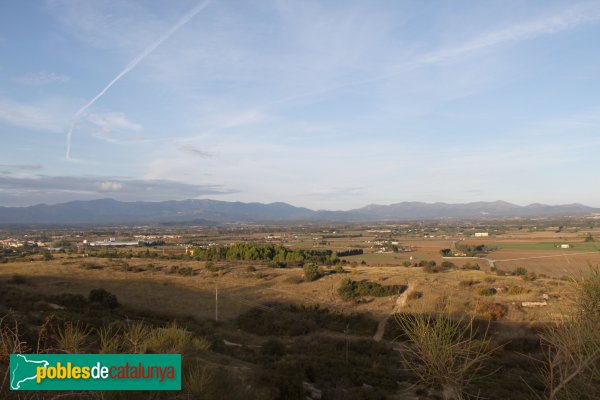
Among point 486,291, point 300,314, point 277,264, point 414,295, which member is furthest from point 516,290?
point 277,264

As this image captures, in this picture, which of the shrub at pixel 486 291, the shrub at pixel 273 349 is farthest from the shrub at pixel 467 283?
the shrub at pixel 273 349

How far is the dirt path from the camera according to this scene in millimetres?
26675

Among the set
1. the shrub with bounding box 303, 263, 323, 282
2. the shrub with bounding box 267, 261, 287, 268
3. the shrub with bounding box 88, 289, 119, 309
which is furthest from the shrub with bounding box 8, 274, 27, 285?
the shrub with bounding box 267, 261, 287, 268

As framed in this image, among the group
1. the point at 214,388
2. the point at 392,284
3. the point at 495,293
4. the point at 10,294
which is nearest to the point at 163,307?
the point at 10,294

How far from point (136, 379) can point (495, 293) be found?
113ft

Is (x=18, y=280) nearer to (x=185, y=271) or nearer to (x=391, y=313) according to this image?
(x=185, y=271)

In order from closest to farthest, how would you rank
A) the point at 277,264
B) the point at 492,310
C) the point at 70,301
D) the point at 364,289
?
1. the point at 70,301
2. the point at 492,310
3. the point at 364,289
4. the point at 277,264

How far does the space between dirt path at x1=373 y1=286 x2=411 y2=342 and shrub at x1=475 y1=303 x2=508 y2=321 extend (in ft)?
18.7

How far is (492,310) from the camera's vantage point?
29.5 m

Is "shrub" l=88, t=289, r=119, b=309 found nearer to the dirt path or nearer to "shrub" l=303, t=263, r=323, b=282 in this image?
the dirt path

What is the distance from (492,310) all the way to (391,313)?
23.1 ft

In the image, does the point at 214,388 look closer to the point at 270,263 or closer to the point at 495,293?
the point at 495,293

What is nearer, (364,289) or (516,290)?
(516,290)

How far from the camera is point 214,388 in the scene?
8.27 m
